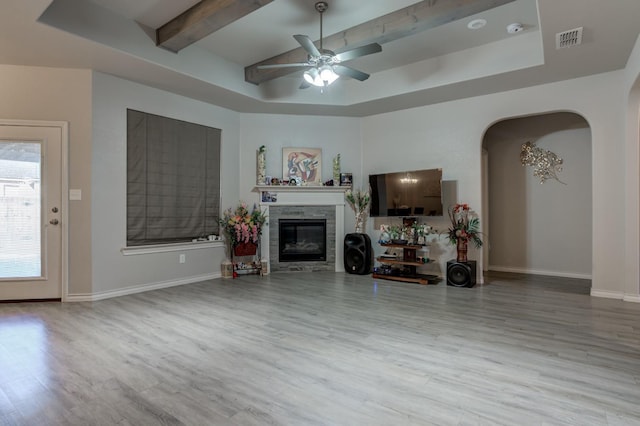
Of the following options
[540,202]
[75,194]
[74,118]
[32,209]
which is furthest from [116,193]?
[540,202]

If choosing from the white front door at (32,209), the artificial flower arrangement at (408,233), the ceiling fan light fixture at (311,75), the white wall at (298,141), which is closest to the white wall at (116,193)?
the white front door at (32,209)

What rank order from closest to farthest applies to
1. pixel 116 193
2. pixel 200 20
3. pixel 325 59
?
pixel 200 20 → pixel 325 59 → pixel 116 193

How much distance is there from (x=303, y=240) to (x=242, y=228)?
1.22 m

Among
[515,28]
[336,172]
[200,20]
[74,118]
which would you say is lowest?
[336,172]

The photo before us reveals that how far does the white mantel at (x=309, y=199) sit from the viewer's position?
6.00m

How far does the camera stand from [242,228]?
552cm

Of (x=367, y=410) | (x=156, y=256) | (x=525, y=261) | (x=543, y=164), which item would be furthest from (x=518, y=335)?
(x=156, y=256)

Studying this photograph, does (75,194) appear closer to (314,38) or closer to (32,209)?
A: (32,209)

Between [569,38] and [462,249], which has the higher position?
[569,38]

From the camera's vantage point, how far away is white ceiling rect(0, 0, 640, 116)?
3223 mm

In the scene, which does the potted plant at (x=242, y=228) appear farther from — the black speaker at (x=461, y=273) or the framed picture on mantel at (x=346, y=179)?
the black speaker at (x=461, y=273)

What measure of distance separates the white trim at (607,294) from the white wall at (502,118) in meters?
0.02

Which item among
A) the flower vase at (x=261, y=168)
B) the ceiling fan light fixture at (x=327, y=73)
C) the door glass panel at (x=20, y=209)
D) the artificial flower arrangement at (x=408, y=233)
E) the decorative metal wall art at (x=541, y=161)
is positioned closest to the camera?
the ceiling fan light fixture at (x=327, y=73)

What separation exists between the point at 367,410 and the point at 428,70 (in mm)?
4451
